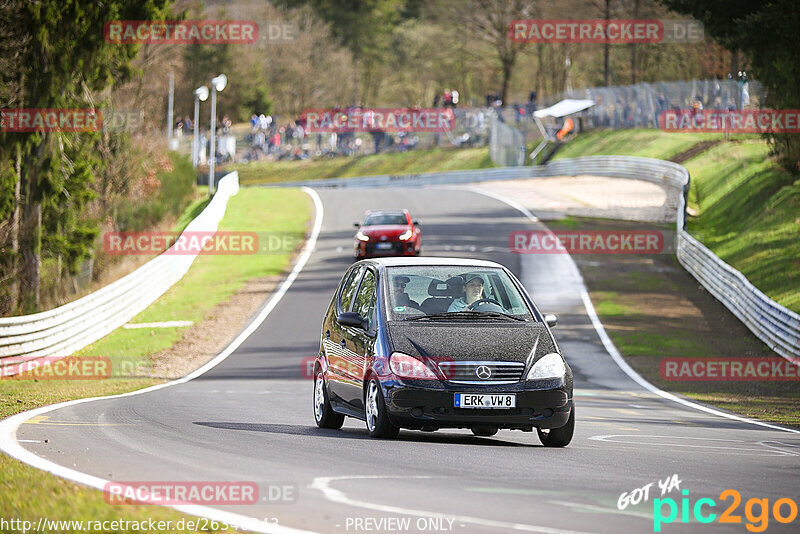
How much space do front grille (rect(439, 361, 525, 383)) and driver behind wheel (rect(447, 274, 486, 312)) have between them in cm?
90

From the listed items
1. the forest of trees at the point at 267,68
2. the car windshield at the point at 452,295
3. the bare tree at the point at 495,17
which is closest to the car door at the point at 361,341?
the car windshield at the point at 452,295

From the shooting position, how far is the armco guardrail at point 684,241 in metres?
23.3

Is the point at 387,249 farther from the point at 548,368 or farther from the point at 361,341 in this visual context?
the point at 548,368

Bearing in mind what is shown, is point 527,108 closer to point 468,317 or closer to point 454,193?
point 454,193

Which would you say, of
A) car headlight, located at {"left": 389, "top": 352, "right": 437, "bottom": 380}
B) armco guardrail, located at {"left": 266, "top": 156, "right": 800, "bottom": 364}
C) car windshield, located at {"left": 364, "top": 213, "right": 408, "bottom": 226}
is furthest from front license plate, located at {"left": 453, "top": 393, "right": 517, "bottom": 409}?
car windshield, located at {"left": 364, "top": 213, "right": 408, "bottom": 226}

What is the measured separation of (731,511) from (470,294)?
4.34 meters

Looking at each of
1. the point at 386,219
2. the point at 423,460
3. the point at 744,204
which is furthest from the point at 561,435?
the point at 744,204

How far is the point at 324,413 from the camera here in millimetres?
11859

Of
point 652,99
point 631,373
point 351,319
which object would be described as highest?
point 652,99

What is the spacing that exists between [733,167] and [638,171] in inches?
409

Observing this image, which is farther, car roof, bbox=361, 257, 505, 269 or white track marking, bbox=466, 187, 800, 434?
white track marking, bbox=466, 187, 800, 434

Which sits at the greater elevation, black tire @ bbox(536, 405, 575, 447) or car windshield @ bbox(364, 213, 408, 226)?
car windshield @ bbox(364, 213, 408, 226)

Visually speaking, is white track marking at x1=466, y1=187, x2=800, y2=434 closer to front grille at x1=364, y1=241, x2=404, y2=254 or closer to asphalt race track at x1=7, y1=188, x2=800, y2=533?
asphalt race track at x1=7, y1=188, x2=800, y2=533

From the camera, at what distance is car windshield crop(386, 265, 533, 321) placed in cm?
Answer: 1062
